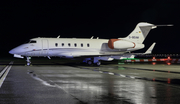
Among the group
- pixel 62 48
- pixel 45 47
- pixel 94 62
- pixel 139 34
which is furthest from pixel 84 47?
pixel 139 34

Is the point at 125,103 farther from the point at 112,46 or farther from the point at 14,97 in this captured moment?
the point at 112,46

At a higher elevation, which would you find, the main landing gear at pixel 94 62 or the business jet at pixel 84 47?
the business jet at pixel 84 47

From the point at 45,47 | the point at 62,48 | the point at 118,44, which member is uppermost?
the point at 118,44

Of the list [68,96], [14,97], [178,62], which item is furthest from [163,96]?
[178,62]

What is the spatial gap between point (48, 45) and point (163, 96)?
19917 mm

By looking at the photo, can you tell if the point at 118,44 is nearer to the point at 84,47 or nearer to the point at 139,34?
the point at 139,34

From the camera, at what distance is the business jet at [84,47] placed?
26.4 metres

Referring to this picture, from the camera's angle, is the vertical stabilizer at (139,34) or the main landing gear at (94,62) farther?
the vertical stabilizer at (139,34)

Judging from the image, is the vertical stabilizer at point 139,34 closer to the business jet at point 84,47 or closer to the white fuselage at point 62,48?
the business jet at point 84,47

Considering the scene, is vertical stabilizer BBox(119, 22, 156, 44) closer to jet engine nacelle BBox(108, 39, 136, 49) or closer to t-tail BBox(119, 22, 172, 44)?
t-tail BBox(119, 22, 172, 44)

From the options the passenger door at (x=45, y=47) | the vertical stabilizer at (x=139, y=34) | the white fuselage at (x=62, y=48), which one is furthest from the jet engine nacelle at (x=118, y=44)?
the passenger door at (x=45, y=47)

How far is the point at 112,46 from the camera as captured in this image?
94.1 feet

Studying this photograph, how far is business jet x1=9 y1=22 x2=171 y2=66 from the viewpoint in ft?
86.5

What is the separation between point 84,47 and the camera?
93.7ft
